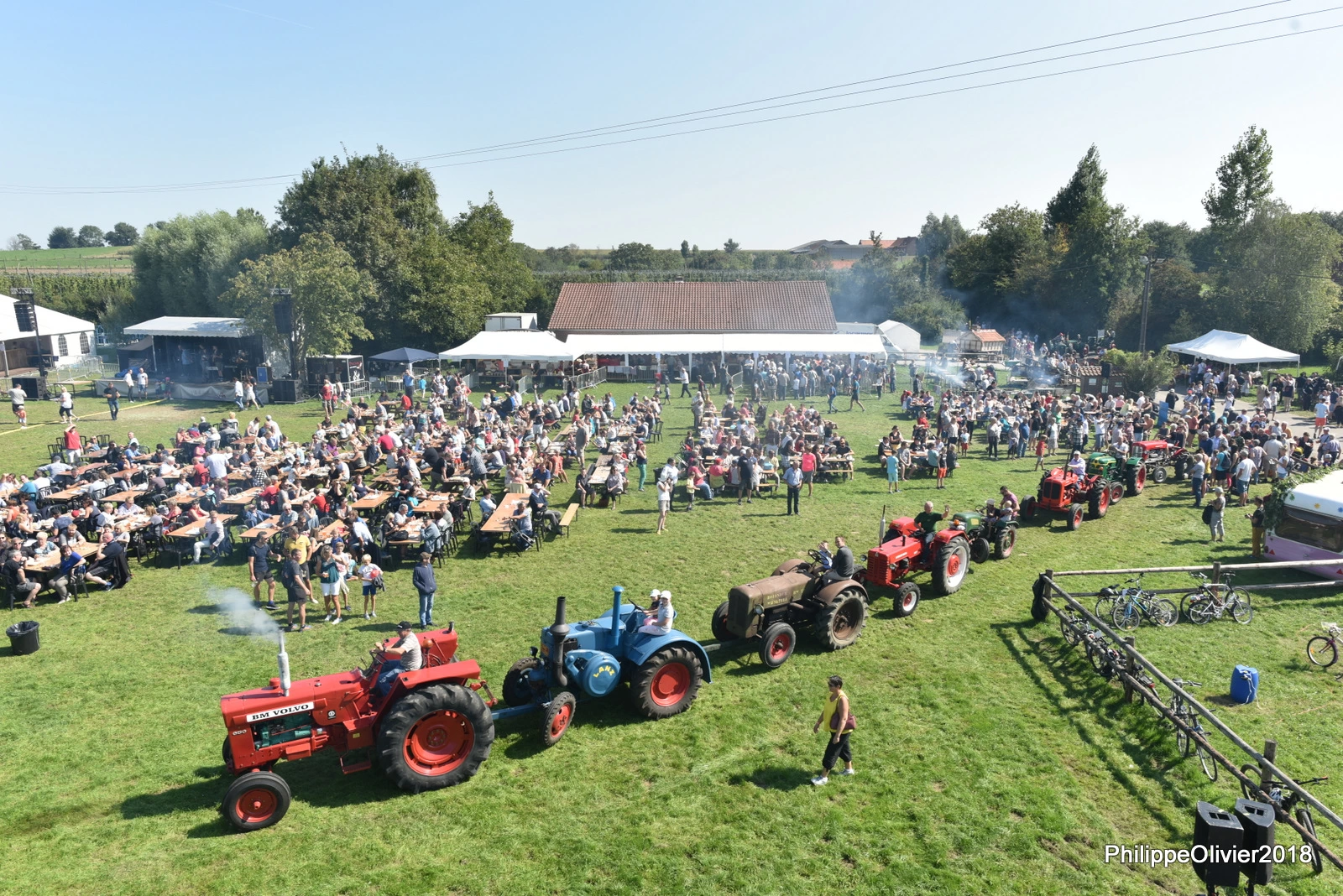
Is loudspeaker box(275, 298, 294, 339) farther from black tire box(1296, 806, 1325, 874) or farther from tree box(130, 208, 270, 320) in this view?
black tire box(1296, 806, 1325, 874)

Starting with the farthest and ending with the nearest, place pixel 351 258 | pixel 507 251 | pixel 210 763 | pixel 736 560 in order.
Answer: pixel 507 251
pixel 351 258
pixel 736 560
pixel 210 763

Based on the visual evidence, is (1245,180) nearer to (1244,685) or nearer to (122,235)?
(1244,685)

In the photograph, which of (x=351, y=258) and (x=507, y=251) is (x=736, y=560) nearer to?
(x=351, y=258)

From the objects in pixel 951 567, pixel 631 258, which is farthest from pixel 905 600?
pixel 631 258

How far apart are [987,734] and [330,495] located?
43.2 feet

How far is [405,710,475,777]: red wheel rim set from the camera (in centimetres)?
774

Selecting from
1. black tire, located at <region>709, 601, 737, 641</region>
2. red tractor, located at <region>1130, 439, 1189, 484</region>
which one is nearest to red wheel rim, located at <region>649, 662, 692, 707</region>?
black tire, located at <region>709, 601, 737, 641</region>

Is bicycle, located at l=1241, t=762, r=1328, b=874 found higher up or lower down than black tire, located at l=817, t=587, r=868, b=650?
lower down

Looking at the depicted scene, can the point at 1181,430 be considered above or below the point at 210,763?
above

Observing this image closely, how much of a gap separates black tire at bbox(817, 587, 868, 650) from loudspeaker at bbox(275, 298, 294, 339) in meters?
29.2

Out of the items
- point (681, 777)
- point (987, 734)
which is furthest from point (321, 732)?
point (987, 734)

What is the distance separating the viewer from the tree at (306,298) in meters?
33.5

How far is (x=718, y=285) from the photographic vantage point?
4822 centimetres

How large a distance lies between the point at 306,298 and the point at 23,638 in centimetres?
2519
